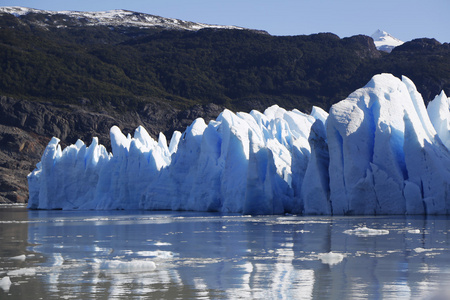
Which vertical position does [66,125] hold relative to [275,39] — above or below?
below

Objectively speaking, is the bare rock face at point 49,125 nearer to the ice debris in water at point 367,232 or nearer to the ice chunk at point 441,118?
the ice chunk at point 441,118

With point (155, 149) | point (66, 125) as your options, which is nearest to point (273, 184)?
point (155, 149)

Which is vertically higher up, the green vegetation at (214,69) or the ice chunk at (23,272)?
the green vegetation at (214,69)

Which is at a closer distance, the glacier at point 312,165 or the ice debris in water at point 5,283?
the ice debris in water at point 5,283

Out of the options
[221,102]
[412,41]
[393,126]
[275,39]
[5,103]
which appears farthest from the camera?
[275,39]

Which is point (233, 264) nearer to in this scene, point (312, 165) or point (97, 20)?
point (312, 165)

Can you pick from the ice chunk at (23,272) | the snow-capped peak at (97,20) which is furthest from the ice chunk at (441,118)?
the snow-capped peak at (97,20)

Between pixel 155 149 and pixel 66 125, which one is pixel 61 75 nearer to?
pixel 66 125
